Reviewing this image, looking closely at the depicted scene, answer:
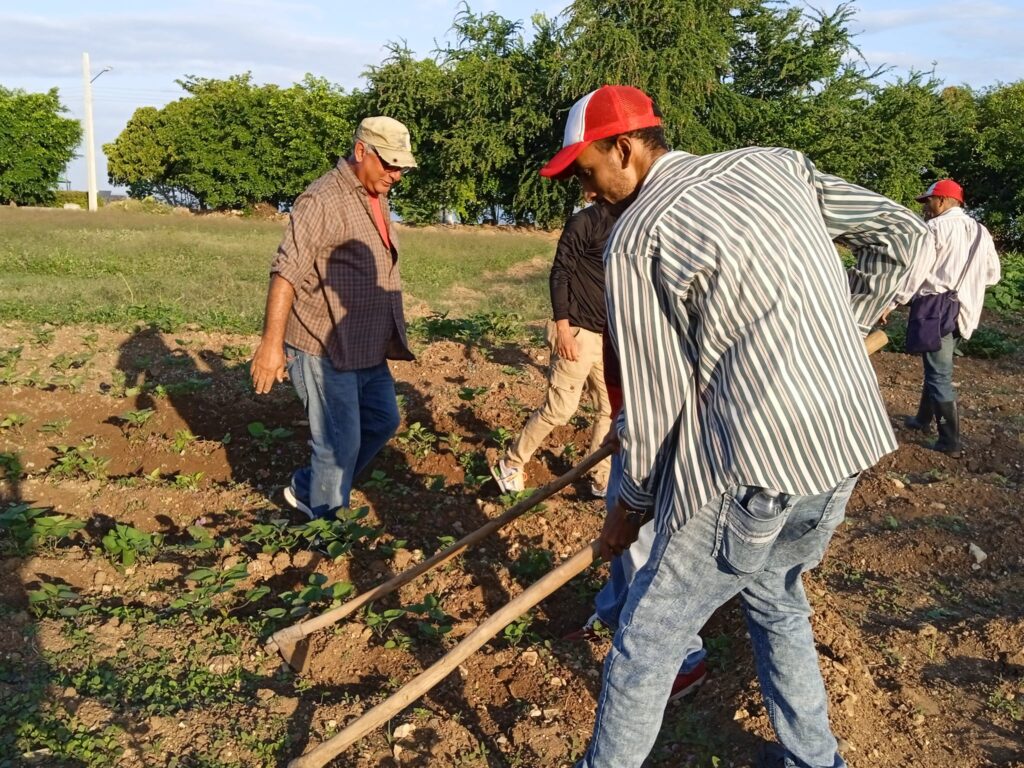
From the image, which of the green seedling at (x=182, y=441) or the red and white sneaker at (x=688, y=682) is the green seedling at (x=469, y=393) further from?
the red and white sneaker at (x=688, y=682)

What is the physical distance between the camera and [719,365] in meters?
2.01

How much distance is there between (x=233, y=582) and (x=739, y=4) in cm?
3504

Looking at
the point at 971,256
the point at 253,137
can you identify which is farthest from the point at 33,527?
the point at 253,137

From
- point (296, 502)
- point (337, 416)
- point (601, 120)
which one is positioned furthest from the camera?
point (296, 502)

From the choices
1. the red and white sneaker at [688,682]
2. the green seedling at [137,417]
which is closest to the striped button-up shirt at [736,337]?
the red and white sneaker at [688,682]

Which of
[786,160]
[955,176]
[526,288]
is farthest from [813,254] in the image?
[955,176]

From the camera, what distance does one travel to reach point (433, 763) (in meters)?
2.82

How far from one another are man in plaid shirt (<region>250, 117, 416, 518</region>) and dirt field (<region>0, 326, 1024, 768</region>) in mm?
454

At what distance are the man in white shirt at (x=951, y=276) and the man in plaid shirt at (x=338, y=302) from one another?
3770 mm

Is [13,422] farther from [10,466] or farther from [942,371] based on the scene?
[942,371]

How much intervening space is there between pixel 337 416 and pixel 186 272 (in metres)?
12.2

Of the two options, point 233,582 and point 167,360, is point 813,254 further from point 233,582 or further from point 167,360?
point 167,360

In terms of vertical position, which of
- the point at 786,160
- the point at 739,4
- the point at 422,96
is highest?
the point at 739,4

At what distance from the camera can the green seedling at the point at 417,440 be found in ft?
18.0
